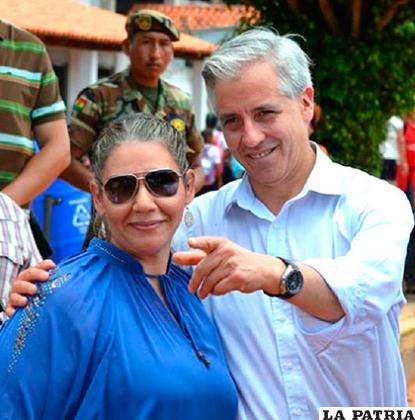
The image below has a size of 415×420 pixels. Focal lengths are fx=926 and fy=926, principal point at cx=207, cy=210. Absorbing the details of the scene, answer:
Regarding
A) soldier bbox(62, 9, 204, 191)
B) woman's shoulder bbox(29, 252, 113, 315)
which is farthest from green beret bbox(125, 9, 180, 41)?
woman's shoulder bbox(29, 252, 113, 315)

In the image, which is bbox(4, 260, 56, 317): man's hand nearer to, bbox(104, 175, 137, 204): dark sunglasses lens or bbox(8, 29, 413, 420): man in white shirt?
bbox(8, 29, 413, 420): man in white shirt

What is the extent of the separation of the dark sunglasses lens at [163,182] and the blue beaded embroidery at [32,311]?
0.29 metres

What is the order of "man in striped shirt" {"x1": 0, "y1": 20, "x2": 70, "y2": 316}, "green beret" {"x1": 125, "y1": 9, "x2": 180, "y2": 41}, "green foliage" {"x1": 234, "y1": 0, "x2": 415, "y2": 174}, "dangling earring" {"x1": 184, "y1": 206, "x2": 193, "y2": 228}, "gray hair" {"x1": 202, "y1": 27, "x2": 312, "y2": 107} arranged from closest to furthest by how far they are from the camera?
1. "gray hair" {"x1": 202, "y1": 27, "x2": 312, "y2": 107}
2. "dangling earring" {"x1": 184, "y1": 206, "x2": 193, "y2": 228}
3. "man in striped shirt" {"x1": 0, "y1": 20, "x2": 70, "y2": 316}
4. "green beret" {"x1": 125, "y1": 9, "x2": 180, "y2": 41}
5. "green foliage" {"x1": 234, "y1": 0, "x2": 415, "y2": 174}

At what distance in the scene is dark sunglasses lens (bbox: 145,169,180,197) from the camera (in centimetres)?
219

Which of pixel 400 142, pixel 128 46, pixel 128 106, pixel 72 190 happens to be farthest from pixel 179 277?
pixel 400 142

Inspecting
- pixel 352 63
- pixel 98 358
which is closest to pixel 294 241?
pixel 98 358

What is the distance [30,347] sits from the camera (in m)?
2.00

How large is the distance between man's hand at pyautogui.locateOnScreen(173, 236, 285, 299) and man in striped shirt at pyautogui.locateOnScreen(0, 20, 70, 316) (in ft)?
5.70

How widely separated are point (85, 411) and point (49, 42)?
11.2m

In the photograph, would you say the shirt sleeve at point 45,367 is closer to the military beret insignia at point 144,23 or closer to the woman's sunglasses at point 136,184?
the woman's sunglasses at point 136,184

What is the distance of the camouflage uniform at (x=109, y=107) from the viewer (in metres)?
4.59

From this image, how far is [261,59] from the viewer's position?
229cm

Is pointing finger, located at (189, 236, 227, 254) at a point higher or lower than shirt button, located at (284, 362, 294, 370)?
higher

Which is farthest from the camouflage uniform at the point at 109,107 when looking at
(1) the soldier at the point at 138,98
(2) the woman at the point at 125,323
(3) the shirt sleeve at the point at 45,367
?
(3) the shirt sleeve at the point at 45,367
